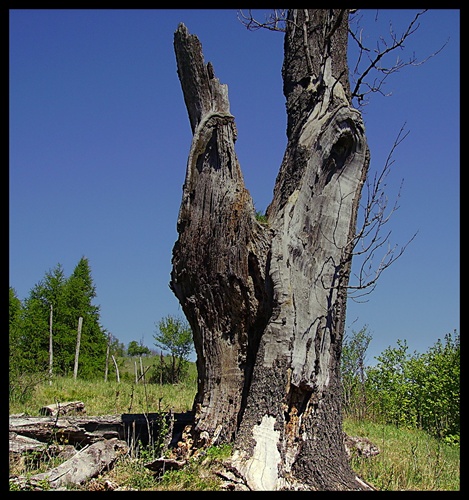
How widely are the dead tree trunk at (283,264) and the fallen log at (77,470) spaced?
1.00 m

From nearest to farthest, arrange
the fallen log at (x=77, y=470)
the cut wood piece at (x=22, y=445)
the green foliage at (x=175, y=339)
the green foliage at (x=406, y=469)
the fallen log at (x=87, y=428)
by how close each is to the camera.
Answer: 1. the fallen log at (x=77, y=470)
2. the green foliage at (x=406, y=469)
3. the cut wood piece at (x=22, y=445)
4. the fallen log at (x=87, y=428)
5. the green foliage at (x=175, y=339)

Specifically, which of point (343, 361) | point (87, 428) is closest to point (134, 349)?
point (343, 361)

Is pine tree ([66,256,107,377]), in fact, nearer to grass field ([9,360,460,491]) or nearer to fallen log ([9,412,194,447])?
grass field ([9,360,460,491])

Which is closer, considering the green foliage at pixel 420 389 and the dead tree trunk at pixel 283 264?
the dead tree trunk at pixel 283 264

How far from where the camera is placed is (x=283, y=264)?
5816mm

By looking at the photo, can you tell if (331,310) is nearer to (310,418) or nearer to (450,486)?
(310,418)

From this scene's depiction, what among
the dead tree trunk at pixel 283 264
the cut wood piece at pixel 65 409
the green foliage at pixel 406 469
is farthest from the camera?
the cut wood piece at pixel 65 409

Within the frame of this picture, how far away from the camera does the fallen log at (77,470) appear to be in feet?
17.4

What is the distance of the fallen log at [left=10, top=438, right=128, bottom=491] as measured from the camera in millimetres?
5309

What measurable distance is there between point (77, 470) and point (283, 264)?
9.88 ft

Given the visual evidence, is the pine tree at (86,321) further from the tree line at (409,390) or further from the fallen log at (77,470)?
the fallen log at (77,470)

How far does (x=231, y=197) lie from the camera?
6234 millimetres

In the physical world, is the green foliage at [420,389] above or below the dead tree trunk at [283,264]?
below

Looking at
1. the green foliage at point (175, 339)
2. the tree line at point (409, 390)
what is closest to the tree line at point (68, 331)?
the green foliage at point (175, 339)
